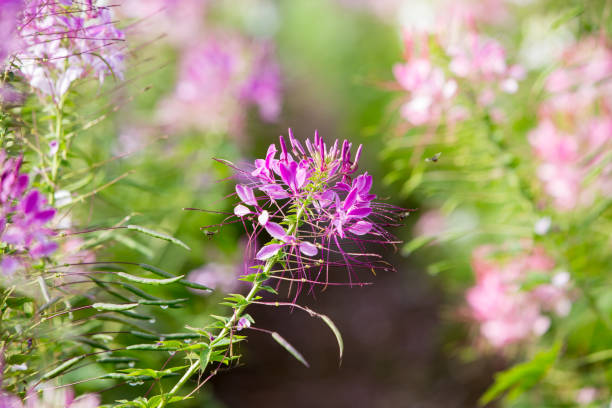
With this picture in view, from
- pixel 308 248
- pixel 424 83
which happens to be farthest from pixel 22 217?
pixel 424 83

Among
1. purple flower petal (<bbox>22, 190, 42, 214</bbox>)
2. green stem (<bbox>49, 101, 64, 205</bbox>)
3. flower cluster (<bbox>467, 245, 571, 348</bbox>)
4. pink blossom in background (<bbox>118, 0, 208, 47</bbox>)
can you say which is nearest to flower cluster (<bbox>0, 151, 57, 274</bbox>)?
purple flower petal (<bbox>22, 190, 42, 214</bbox>)

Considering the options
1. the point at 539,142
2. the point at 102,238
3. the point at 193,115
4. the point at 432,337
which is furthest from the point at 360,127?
the point at 102,238

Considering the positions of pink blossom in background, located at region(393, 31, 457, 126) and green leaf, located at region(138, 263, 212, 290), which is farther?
pink blossom in background, located at region(393, 31, 457, 126)

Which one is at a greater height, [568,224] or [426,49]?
[426,49]

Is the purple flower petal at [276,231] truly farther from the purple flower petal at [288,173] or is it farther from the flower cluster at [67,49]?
the flower cluster at [67,49]

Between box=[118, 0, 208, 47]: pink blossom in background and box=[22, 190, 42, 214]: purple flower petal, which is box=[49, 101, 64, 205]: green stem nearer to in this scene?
box=[22, 190, 42, 214]: purple flower petal

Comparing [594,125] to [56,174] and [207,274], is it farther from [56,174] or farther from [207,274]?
[56,174]
